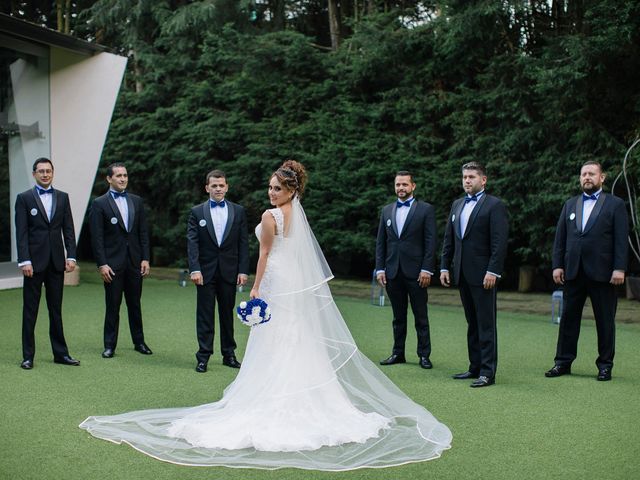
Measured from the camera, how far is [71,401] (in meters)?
5.33

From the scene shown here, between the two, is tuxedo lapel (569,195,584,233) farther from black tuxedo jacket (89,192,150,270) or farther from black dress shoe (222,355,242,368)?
black tuxedo jacket (89,192,150,270)

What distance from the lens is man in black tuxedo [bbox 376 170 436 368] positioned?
22.0 ft

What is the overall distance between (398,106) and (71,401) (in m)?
8.49

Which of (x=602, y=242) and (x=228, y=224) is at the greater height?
(x=228, y=224)

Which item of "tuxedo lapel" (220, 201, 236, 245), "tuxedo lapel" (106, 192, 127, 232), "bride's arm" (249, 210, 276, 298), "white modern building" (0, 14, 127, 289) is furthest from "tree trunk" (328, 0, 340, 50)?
"bride's arm" (249, 210, 276, 298)

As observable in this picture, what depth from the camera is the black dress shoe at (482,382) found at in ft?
19.2

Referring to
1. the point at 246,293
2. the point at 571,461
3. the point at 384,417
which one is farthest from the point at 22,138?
the point at 571,461

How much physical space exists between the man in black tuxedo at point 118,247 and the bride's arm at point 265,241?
256cm

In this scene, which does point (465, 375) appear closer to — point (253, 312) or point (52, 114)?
point (253, 312)

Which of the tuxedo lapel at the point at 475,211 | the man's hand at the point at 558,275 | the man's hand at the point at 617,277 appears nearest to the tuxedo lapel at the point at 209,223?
the tuxedo lapel at the point at 475,211

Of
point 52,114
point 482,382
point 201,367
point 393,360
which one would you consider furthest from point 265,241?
point 52,114

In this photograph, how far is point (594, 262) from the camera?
6.17 metres

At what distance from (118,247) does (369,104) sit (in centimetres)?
710

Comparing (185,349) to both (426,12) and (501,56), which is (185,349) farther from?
(426,12)
